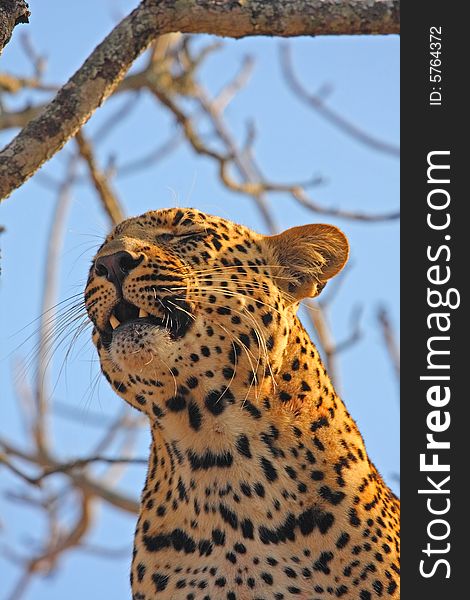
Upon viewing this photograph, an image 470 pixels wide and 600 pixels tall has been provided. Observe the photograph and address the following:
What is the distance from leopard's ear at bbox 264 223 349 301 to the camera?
778 cm

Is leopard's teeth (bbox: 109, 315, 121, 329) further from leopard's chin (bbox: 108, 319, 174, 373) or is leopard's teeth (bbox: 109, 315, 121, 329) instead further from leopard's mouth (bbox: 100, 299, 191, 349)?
leopard's chin (bbox: 108, 319, 174, 373)

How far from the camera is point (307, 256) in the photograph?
7.81 meters

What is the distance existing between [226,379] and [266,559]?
3.30ft

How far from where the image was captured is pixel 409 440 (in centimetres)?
721

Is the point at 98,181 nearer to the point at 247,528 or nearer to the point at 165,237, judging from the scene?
the point at 165,237

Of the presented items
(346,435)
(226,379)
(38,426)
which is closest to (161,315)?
(226,379)

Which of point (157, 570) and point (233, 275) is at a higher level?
point (233, 275)

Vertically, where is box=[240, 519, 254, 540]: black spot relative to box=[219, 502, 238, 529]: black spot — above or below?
below

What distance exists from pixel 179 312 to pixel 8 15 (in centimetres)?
184

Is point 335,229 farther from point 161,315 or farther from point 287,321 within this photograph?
point 161,315

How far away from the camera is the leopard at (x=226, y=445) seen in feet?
22.6

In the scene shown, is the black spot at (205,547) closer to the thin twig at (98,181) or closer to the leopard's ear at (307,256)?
the leopard's ear at (307,256)

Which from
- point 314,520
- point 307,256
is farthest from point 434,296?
point 314,520

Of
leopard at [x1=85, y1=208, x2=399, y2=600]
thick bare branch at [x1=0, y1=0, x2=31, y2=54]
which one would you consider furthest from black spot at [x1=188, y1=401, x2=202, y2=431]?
thick bare branch at [x1=0, y1=0, x2=31, y2=54]
